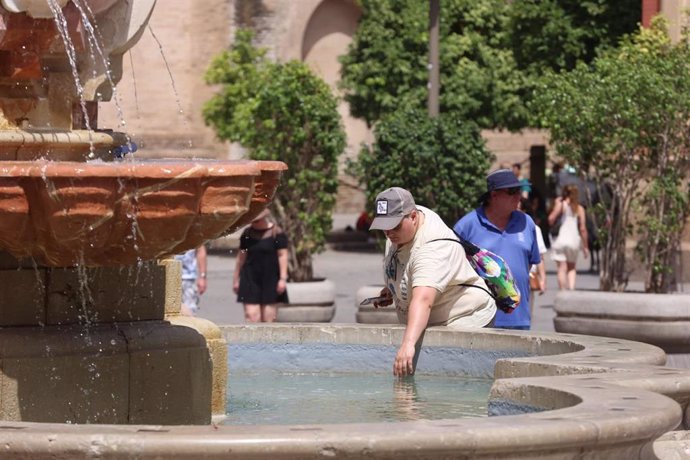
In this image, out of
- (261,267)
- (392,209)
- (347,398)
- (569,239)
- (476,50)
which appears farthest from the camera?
(476,50)

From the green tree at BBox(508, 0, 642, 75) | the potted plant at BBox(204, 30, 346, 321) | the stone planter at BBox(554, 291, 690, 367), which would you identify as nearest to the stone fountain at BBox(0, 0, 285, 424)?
the stone planter at BBox(554, 291, 690, 367)

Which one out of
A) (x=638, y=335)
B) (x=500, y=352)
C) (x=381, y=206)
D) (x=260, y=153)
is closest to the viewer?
(x=381, y=206)

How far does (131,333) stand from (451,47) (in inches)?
1043

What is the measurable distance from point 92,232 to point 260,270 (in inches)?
351

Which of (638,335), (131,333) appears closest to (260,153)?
(638,335)

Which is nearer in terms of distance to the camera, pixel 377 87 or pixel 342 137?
pixel 342 137

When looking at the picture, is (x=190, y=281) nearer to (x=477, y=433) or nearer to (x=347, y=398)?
(x=347, y=398)

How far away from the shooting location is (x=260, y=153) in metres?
21.2

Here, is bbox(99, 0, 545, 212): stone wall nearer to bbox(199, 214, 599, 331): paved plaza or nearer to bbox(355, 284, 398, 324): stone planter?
bbox(199, 214, 599, 331): paved plaza

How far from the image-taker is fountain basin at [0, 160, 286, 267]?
6512 millimetres

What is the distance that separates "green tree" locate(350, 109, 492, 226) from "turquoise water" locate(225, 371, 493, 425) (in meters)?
9.11

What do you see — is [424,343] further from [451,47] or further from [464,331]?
[451,47]

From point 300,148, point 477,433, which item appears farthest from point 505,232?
point 300,148

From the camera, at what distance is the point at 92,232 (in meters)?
6.68
